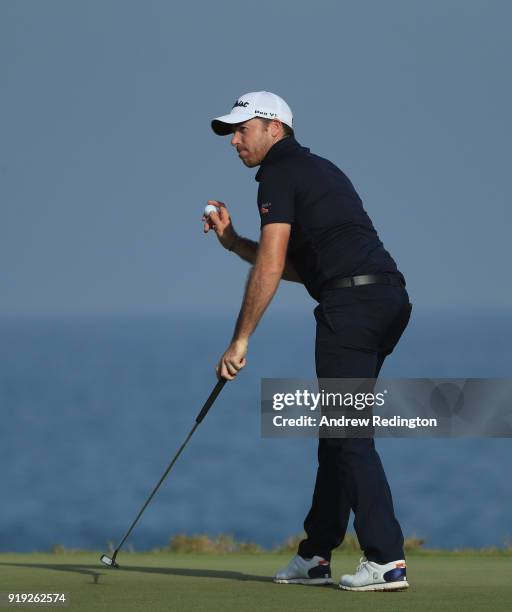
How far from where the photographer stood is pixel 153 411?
76.6m

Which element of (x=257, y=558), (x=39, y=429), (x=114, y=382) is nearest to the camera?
(x=257, y=558)

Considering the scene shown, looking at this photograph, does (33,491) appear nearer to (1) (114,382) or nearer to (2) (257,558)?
(2) (257,558)

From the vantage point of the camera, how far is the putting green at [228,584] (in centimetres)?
582

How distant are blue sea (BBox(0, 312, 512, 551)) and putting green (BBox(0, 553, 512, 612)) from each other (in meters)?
0.53

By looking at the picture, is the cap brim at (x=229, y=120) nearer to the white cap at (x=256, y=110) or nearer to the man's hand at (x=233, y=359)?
the white cap at (x=256, y=110)

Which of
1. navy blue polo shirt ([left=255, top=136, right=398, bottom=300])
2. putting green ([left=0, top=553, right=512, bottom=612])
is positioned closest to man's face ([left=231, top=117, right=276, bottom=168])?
navy blue polo shirt ([left=255, top=136, right=398, bottom=300])

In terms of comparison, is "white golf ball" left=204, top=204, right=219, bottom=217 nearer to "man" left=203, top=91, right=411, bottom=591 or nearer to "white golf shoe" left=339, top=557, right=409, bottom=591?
"man" left=203, top=91, right=411, bottom=591

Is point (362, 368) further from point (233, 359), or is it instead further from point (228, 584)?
point (228, 584)

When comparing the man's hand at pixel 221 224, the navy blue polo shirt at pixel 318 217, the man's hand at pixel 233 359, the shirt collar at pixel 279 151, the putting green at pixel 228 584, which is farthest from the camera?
the man's hand at pixel 221 224

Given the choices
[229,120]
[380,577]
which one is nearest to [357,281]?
[229,120]

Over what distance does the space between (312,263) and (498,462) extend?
5085 centimetres

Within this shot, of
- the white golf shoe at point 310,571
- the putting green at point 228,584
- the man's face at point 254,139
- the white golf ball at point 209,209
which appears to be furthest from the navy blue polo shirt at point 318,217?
the putting green at point 228,584

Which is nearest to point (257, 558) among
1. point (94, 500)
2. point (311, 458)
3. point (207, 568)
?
point (207, 568)

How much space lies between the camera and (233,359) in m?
6.16
